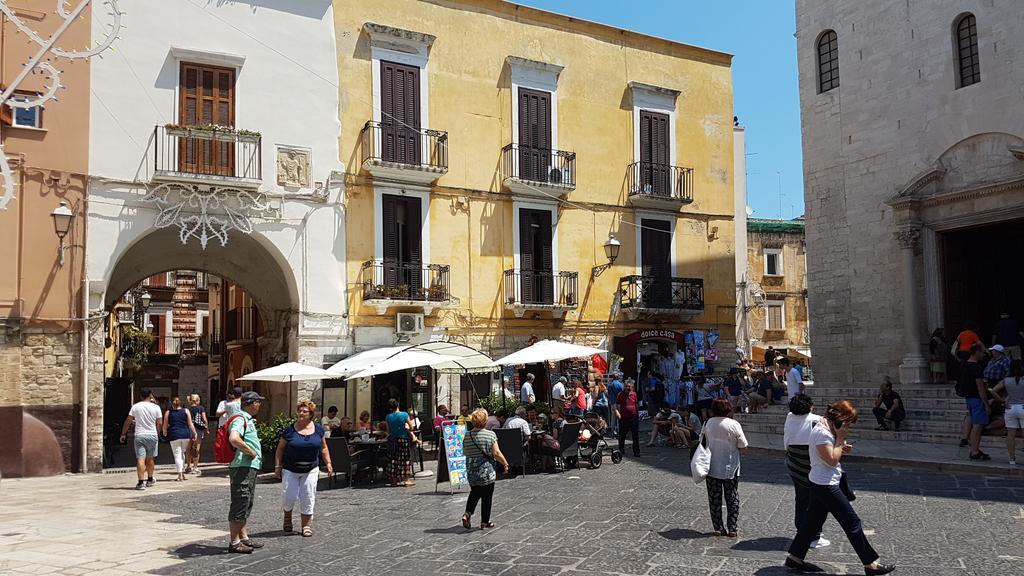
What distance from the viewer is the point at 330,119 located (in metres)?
20.4

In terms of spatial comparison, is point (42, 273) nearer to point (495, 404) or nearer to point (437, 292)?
point (437, 292)

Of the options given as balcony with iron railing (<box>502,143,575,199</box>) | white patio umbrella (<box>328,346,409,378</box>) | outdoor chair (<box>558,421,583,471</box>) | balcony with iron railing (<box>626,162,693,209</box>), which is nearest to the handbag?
outdoor chair (<box>558,421,583,471</box>)

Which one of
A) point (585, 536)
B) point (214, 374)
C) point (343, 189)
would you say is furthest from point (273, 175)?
point (214, 374)

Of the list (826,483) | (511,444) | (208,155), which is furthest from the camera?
(208,155)

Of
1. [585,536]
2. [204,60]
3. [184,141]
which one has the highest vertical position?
[204,60]

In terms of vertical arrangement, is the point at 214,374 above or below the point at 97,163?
below

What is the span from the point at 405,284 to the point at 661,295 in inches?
284

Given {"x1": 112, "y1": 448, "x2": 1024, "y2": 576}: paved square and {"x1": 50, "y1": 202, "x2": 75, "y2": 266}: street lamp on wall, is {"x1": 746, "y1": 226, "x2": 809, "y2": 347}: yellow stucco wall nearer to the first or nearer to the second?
{"x1": 112, "y1": 448, "x2": 1024, "y2": 576}: paved square

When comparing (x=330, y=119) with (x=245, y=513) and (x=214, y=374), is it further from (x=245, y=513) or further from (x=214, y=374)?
(x=214, y=374)

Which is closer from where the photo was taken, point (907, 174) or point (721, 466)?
point (721, 466)

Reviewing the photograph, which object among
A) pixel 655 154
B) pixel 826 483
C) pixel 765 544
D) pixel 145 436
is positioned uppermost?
pixel 655 154

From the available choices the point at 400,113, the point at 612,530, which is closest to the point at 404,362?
the point at 612,530

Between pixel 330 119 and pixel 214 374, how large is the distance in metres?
22.6

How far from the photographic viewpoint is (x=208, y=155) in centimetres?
1884
